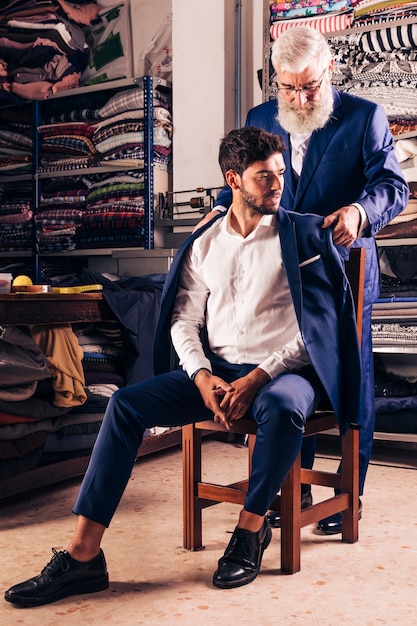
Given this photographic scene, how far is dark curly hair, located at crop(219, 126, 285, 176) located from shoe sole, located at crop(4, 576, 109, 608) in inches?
46.0

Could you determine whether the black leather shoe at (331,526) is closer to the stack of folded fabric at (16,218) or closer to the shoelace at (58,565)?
the shoelace at (58,565)

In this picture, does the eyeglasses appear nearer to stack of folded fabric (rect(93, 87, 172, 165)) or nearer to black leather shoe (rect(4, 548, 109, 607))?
black leather shoe (rect(4, 548, 109, 607))

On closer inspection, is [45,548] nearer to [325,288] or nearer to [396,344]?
[325,288]

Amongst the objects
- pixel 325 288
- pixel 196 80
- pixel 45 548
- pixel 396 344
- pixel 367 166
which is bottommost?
pixel 45 548

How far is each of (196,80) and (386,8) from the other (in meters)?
1.13

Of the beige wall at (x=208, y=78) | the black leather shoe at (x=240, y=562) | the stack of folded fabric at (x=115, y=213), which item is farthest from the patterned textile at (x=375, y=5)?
the black leather shoe at (x=240, y=562)

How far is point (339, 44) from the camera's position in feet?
12.0

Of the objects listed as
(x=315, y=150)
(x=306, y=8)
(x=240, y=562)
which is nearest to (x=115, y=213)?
(x=306, y=8)

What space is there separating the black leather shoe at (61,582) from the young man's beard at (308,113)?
1.43 m

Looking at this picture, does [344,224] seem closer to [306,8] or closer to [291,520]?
[291,520]

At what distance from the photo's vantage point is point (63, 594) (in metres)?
1.96

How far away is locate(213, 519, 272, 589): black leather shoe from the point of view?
2.02 meters

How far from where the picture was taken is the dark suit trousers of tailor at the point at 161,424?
6.48 feet

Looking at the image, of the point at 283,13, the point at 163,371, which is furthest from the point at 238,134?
the point at 283,13
